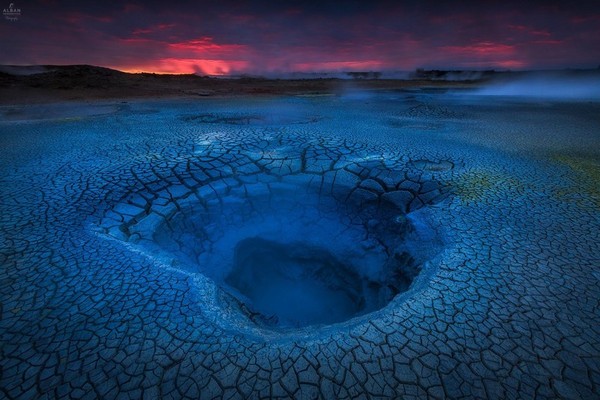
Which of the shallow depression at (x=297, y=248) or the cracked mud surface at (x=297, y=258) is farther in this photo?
the shallow depression at (x=297, y=248)

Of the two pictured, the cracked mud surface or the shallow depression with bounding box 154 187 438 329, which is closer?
the cracked mud surface

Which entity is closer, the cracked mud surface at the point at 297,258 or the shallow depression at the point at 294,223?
the cracked mud surface at the point at 297,258

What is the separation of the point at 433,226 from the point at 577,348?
3.87ft

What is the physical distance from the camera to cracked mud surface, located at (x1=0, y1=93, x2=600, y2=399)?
1264 millimetres

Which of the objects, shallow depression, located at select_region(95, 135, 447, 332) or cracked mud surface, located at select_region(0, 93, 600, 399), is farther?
shallow depression, located at select_region(95, 135, 447, 332)

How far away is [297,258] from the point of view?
3.55 m

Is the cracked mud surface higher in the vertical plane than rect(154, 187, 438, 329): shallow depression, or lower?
higher

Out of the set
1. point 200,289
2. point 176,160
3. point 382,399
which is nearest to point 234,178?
point 176,160

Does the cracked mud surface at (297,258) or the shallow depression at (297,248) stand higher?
the cracked mud surface at (297,258)

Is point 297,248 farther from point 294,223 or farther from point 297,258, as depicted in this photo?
point 294,223

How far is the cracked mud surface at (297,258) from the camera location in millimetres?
1264

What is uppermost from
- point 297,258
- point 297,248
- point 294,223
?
point 294,223

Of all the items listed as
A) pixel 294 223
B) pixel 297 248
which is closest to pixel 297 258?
pixel 297 248

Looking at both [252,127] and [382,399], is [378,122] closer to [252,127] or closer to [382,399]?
[252,127]
